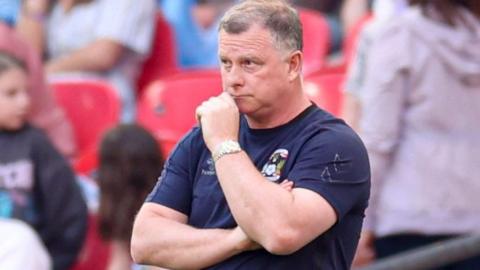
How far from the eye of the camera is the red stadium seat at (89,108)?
739cm

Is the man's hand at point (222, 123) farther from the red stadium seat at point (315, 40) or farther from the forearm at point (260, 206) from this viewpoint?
the red stadium seat at point (315, 40)

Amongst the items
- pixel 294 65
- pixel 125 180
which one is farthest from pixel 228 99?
pixel 125 180

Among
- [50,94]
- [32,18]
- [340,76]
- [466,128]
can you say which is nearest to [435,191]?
[466,128]

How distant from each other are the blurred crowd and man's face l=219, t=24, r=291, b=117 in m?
1.79

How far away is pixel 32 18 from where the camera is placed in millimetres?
8250

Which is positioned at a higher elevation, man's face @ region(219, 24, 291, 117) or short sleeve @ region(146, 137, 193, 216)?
man's face @ region(219, 24, 291, 117)

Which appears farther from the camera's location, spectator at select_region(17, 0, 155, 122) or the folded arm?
spectator at select_region(17, 0, 155, 122)

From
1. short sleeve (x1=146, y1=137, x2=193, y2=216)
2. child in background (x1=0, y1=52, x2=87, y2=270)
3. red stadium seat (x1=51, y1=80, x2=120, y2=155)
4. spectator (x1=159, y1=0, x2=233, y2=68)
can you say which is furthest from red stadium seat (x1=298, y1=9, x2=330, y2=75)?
short sleeve (x1=146, y1=137, x2=193, y2=216)

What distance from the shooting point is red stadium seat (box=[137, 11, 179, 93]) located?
7.92 metres

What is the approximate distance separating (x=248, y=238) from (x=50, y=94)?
3.77 meters

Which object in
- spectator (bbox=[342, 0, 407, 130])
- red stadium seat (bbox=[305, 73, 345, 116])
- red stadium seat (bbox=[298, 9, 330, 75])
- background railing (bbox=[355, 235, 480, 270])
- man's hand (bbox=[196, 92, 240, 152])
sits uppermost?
man's hand (bbox=[196, 92, 240, 152])

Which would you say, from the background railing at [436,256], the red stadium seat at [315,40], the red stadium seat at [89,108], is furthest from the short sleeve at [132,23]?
the background railing at [436,256]

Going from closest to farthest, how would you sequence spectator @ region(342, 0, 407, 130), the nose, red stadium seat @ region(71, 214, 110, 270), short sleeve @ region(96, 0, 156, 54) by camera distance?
the nose < spectator @ region(342, 0, 407, 130) < red stadium seat @ region(71, 214, 110, 270) < short sleeve @ region(96, 0, 156, 54)

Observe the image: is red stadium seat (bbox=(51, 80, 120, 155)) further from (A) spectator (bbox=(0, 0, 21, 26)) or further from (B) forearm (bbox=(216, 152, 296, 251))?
(B) forearm (bbox=(216, 152, 296, 251))
